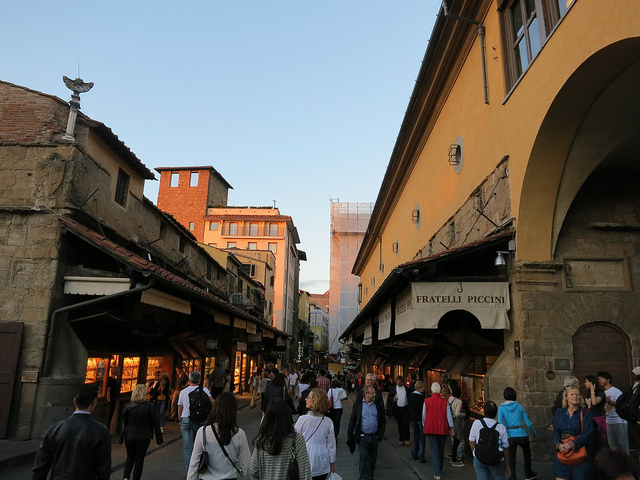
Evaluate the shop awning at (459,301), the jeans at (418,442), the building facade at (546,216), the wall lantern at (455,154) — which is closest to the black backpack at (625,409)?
the building facade at (546,216)

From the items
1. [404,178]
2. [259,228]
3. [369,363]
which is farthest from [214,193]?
[404,178]

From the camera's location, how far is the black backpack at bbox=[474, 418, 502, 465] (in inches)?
214

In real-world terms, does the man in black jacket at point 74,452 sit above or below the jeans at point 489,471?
above

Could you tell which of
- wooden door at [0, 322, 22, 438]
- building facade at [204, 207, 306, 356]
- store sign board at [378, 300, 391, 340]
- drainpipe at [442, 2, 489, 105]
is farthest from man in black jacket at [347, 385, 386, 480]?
building facade at [204, 207, 306, 356]

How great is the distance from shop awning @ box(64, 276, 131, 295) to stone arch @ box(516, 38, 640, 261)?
23.7 ft

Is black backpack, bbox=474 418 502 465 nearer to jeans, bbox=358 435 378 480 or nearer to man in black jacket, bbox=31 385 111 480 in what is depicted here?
jeans, bbox=358 435 378 480

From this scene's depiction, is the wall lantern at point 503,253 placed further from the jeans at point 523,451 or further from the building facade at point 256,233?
the building facade at point 256,233

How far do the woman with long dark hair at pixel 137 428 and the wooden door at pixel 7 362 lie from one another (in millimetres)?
3248

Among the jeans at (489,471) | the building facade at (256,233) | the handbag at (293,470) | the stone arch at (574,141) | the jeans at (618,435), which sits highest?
the building facade at (256,233)

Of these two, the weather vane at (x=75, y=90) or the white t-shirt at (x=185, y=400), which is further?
the weather vane at (x=75, y=90)

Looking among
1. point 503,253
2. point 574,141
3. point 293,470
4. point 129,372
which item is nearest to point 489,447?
point 293,470

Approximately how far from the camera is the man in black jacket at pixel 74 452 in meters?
3.67

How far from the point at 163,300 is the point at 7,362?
9.30 feet

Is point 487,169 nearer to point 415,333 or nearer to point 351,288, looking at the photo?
point 415,333
